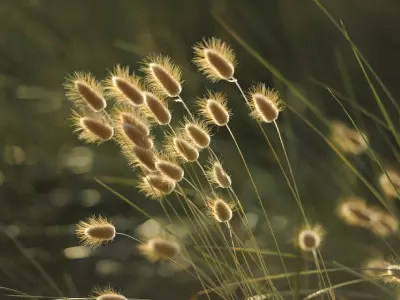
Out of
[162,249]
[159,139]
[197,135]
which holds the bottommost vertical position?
[162,249]

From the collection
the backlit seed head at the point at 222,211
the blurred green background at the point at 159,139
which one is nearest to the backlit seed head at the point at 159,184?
the backlit seed head at the point at 222,211

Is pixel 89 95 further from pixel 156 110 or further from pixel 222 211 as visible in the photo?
pixel 222 211

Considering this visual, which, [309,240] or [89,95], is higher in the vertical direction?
[89,95]

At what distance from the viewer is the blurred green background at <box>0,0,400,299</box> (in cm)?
128

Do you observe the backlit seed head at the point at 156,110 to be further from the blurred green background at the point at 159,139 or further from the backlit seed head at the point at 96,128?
the blurred green background at the point at 159,139

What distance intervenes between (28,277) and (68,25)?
0.67m

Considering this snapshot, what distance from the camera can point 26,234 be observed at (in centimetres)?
136

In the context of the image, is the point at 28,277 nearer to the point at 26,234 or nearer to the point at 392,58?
the point at 26,234

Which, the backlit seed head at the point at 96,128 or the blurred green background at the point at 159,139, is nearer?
the backlit seed head at the point at 96,128

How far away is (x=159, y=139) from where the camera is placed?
1.44 m

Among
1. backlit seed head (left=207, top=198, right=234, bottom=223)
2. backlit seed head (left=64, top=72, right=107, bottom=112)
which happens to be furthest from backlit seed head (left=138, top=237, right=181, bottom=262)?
backlit seed head (left=64, top=72, right=107, bottom=112)

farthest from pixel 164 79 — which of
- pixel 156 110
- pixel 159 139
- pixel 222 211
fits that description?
pixel 159 139

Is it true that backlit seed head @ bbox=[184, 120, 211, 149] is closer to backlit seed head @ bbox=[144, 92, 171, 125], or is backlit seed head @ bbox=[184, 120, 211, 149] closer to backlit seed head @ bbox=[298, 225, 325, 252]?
backlit seed head @ bbox=[144, 92, 171, 125]

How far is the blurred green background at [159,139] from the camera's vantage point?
1281 mm
